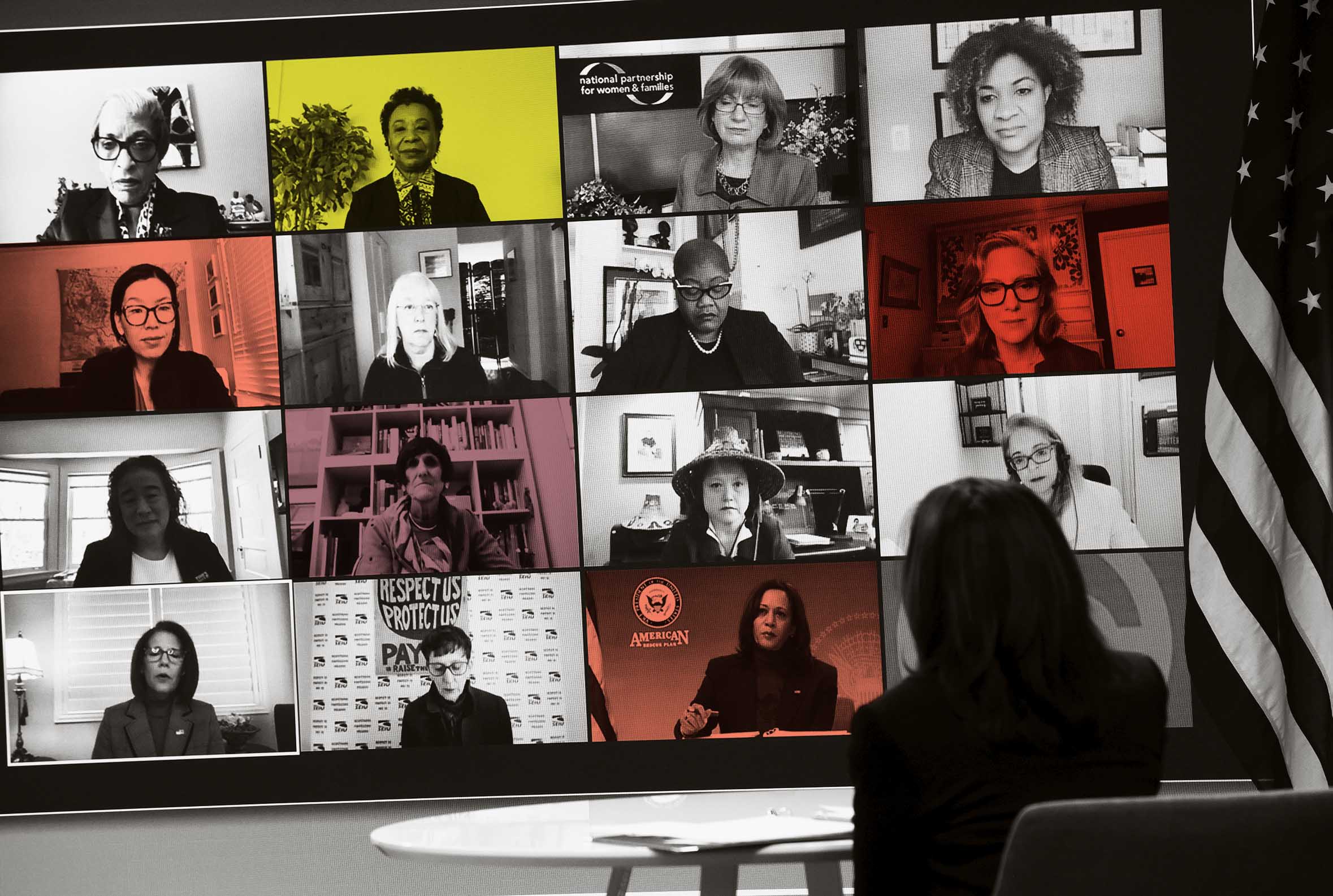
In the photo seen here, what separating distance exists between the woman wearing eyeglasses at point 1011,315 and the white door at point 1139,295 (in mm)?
128

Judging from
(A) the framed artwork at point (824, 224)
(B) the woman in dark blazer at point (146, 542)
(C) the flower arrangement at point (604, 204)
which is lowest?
(B) the woman in dark blazer at point (146, 542)

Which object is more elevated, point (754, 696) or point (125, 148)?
point (125, 148)

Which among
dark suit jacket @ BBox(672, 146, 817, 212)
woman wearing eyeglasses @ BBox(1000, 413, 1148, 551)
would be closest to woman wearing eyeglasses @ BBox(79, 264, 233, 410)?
dark suit jacket @ BBox(672, 146, 817, 212)

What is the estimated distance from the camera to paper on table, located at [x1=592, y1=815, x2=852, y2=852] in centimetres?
166

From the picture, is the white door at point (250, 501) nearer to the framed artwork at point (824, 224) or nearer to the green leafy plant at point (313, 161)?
the green leafy plant at point (313, 161)

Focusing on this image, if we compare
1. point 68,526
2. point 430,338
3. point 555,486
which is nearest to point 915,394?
point 555,486

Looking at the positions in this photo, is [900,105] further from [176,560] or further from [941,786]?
[941,786]

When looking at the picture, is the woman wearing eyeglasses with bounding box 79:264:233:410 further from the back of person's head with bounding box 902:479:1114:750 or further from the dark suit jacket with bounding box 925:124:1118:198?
the back of person's head with bounding box 902:479:1114:750

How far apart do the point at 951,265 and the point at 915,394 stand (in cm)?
48

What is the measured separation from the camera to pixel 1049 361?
14.1 feet

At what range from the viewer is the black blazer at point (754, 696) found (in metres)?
4.34

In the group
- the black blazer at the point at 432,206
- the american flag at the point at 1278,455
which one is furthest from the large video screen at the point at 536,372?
the american flag at the point at 1278,455

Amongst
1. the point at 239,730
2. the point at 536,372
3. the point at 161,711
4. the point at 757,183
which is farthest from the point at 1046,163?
the point at 161,711

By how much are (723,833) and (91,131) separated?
3833mm
